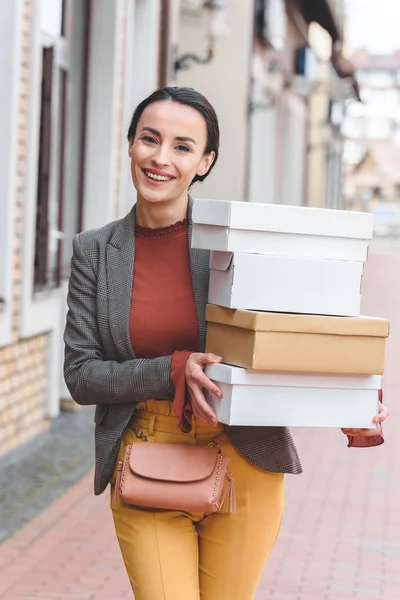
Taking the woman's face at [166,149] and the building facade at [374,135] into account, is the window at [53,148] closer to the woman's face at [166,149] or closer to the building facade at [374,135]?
the woman's face at [166,149]

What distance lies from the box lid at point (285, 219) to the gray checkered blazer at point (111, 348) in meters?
0.23

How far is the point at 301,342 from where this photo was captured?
2803 mm

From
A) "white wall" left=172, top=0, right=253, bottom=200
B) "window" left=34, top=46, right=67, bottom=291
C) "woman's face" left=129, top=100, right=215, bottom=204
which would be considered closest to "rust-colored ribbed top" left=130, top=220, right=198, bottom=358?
"woman's face" left=129, top=100, right=215, bottom=204


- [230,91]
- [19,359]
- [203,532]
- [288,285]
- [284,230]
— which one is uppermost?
[230,91]

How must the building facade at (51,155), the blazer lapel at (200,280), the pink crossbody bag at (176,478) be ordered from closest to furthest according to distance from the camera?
the pink crossbody bag at (176,478), the blazer lapel at (200,280), the building facade at (51,155)

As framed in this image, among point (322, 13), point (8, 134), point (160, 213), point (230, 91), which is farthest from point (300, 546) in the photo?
point (322, 13)

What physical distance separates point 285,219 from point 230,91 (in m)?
14.3

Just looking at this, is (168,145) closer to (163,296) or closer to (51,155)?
(163,296)

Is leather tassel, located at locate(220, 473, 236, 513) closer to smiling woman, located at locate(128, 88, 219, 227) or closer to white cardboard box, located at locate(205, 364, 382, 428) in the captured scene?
white cardboard box, located at locate(205, 364, 382, 428)

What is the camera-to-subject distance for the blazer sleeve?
295cm

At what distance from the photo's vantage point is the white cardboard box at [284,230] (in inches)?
111

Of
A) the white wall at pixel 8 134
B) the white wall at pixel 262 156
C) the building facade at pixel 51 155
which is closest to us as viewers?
the white wall at pixel 8 134

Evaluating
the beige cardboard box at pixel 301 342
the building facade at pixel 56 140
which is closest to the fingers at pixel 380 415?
the beige cardboard box at pixel 301 342

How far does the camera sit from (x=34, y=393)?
864cm
